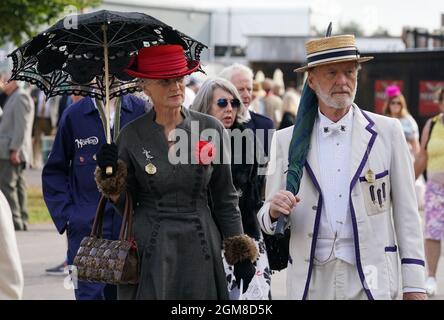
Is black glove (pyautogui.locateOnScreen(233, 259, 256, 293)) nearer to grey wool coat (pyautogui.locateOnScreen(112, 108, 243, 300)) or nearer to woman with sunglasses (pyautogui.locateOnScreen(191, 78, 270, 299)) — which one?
grey wool coat (pyautogui.locateOnScreen(112, 108, 243, 300))

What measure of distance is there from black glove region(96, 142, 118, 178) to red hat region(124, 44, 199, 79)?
1.44ft

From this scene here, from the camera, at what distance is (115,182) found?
5707 millimetres

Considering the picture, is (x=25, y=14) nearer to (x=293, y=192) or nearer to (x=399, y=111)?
(x=399, y=111)

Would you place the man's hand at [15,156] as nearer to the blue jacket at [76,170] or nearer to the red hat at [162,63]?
the blue jacket at [76,170]

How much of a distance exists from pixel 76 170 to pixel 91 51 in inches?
41.8

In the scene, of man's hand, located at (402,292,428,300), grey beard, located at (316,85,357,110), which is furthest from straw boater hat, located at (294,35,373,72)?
man's hand, located at (402,292,428,300)

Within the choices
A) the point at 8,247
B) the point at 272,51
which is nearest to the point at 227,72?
the point at 8,247

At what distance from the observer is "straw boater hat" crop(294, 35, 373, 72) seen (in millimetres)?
5652

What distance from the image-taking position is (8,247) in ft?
15.0

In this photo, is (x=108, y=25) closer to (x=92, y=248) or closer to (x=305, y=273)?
(x=92, y=248)

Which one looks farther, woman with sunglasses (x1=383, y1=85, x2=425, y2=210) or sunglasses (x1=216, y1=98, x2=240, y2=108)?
woman with sunglasses (x1=383, y1=85, x2=425, y2=210)

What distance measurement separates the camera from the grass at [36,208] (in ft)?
58.4

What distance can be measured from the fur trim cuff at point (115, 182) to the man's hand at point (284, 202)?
773 mm
